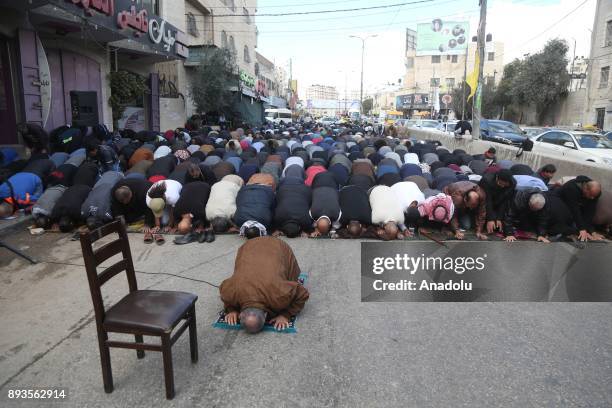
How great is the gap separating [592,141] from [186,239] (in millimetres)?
11636

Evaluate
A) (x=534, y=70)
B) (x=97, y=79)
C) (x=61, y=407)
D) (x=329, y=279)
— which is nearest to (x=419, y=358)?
(x=329, y=279)

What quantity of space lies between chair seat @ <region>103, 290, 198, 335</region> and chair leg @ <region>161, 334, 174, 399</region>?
0.07m

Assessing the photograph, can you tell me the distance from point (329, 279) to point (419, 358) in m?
1.88

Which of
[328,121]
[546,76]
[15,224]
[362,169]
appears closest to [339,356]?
[362,169]

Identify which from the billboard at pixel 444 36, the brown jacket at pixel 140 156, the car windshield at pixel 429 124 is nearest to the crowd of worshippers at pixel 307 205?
the brown jacket at pixel 140 156

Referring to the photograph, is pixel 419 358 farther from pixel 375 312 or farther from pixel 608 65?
pixel 608 65

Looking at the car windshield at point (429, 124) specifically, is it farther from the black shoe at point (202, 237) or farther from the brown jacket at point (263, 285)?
the brown jacket at point (263, 285)

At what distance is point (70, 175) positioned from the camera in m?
8.34

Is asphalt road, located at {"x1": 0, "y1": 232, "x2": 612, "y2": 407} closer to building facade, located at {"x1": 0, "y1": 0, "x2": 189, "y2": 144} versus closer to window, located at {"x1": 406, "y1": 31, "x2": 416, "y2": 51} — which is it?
building facade, located at {"x1": 0, "y1": 0, "x2": 189, "y2": 144}

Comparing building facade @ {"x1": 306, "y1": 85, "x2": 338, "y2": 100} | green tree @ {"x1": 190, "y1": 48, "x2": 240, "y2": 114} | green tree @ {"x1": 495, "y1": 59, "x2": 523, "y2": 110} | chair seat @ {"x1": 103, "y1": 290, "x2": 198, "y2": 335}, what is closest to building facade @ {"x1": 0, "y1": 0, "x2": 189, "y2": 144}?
green tree @ {"x1": 190, "y1": 48, "x2": 240, "y2": 114}

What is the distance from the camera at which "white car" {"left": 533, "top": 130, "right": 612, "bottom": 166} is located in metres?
11.3

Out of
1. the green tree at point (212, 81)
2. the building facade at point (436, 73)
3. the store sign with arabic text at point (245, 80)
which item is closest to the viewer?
the green tree at point (212, 81)

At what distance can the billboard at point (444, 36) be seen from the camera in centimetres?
4831

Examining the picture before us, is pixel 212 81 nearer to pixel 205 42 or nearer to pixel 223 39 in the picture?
pixel 205 42
